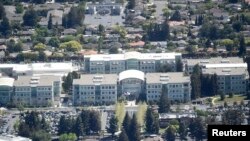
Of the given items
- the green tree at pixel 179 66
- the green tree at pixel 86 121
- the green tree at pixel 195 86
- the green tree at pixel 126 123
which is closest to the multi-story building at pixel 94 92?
the green tree at pixel 195 86

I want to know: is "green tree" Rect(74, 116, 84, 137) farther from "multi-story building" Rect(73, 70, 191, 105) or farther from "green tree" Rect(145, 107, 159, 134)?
"multi-story building" Rect(73, 70, 191, 105)

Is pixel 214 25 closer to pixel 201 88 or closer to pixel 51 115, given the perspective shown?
pixel 201 88

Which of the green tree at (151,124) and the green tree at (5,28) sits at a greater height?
the green tree at (5,28)

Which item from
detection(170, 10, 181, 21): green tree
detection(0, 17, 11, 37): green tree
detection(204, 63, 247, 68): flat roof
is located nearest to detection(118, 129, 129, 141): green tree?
detection(204, 63, 247, 68): flat roof

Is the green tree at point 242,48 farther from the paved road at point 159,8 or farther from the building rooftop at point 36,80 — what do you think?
the building rooftop at point 36,80

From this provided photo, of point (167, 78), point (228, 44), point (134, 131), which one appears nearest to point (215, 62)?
point (167, 78)

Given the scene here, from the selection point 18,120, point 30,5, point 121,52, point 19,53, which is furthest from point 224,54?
point 30,5
